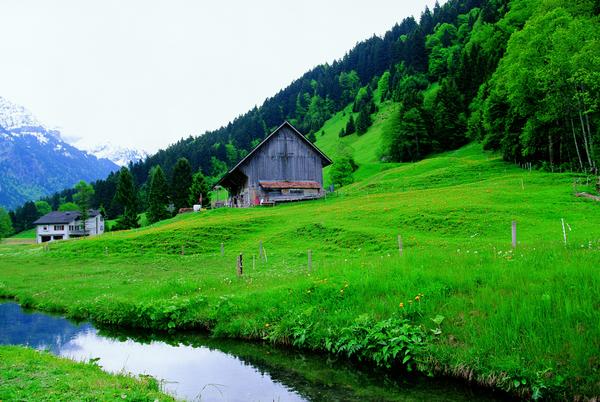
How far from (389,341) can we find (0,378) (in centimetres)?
878

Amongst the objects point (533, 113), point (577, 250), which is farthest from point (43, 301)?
point (533, 113)

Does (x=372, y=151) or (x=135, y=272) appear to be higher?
(x=372, y=151)

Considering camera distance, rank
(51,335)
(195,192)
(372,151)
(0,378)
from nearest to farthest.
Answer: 1. (0,378)
2. (51,335)
3. (195,192)
4. (372,151)

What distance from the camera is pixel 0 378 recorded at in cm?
876

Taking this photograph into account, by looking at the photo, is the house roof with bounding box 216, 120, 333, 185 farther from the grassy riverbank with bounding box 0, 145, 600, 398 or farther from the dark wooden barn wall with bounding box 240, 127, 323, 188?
the grassy riverbank with bounding box 0, 145, 600, 398

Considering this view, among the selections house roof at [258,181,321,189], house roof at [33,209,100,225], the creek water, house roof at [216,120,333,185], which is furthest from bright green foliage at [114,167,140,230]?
the creek water

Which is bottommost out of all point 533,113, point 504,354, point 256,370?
point 256,370

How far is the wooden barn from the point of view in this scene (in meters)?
63.9

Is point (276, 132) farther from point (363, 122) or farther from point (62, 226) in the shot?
point (62, 226)

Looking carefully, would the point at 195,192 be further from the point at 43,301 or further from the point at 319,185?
the point at 43,301

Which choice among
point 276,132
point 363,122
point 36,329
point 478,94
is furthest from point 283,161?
point 363,122

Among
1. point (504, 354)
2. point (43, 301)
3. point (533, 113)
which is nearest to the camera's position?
point (504, 354)

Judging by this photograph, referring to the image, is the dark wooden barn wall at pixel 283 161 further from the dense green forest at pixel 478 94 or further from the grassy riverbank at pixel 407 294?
the grassy riverbank at pixel 407 294

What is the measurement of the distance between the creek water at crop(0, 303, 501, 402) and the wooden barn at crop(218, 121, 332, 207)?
4730 centimetres
